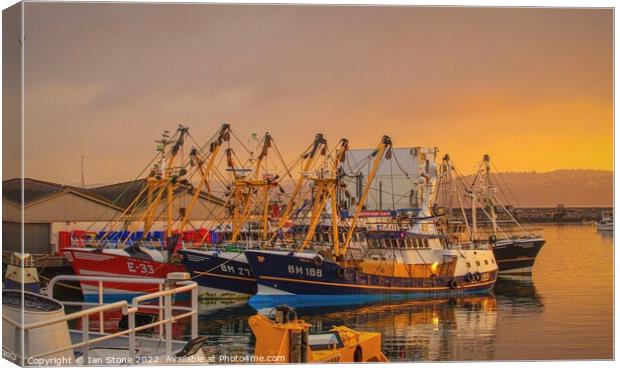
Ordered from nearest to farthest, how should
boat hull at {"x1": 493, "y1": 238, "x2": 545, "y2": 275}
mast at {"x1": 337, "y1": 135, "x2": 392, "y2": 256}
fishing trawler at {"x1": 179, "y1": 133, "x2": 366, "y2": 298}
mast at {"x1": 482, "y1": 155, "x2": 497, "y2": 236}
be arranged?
mast at {"x1": 482, "y1": 155, "x2": 497, "y2": 236}
mast at {"x1": 337, "y1": 135, "x2": 392, "y2": 256}
fishing trawler at {"x1": 179, "y1": 133, "x2": 366, "y2": 298}
boat hull at {"x1": 493, "y1": 238, "x2": 545, "y2": 275}

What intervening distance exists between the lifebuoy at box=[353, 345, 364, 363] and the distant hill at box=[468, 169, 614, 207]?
404 cm

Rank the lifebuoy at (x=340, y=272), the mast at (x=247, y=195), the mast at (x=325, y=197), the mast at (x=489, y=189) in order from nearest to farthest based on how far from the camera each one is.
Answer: the mast at (x=489, y=189), the mast at (x=325, y=197), the mast at (x=247, y=195), the lifebuoy at (x=340, y=272)

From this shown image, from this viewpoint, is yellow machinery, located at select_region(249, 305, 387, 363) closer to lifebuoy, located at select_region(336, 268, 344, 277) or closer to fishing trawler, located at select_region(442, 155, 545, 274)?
fishing trawler, located at select_region(442, 155, 545, 274)

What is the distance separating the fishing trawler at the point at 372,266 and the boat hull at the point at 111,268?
2.26 meters

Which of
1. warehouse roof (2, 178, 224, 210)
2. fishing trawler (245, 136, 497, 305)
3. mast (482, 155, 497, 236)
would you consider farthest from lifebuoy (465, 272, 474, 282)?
warehouse roof (2, 178, 224, 210)

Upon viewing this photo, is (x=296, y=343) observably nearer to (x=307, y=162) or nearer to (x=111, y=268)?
(x=307, y=162)

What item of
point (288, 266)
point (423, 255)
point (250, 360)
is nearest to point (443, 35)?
point (250, 360)

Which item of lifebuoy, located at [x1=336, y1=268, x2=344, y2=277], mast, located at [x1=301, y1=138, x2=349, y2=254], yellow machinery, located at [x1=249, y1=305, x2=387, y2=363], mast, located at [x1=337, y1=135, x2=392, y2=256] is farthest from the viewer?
lifebuoy, located at [x1=336, y1=268, x2=344, y2=277]

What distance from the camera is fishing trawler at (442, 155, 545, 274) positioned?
63.3 feet

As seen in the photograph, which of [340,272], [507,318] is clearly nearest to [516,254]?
[340,272]

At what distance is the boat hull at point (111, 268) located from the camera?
16953 mm

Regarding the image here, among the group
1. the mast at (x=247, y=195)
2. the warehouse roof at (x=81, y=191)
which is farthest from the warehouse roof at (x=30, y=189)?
the mast at (x=247, y=195)

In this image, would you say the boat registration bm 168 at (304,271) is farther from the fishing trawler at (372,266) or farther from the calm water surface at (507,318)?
the calm water surface at (507,318)

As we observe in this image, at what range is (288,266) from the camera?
2247 cm
